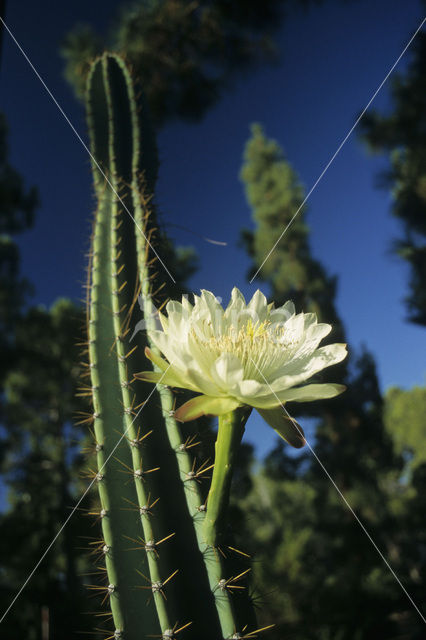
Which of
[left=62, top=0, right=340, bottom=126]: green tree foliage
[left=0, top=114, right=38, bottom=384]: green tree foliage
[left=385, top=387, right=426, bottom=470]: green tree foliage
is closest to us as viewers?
[left=62, top=0, right=340, bottom=126]: green tree foliage

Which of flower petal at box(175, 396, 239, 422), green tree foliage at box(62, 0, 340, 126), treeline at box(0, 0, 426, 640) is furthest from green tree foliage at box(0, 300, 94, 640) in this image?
flower petal at box(175, 396, 239, 422)

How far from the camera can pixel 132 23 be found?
4.28ft

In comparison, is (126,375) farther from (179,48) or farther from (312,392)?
(179,48)

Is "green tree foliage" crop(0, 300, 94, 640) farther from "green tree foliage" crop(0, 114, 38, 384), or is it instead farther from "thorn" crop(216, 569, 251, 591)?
"thorn" crop(216, 569, 251, 591)

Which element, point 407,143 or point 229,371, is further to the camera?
point 407,143

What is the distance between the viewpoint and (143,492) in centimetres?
24

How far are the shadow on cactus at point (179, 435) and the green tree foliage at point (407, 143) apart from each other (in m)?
1.27

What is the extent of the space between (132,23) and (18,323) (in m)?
1.81

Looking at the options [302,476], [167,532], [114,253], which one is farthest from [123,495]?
[302,476]

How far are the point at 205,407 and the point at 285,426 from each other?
4 cm

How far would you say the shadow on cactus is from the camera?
0.20 metres

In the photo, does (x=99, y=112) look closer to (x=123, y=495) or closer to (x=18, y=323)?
(x=123, y=495)

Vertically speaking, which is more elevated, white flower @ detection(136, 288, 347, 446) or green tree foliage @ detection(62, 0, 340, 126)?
green tree foliage @ detection(62, 0, 340, 126)

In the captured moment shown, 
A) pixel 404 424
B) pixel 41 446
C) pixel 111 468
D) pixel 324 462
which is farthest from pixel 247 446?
pixel 111 468
